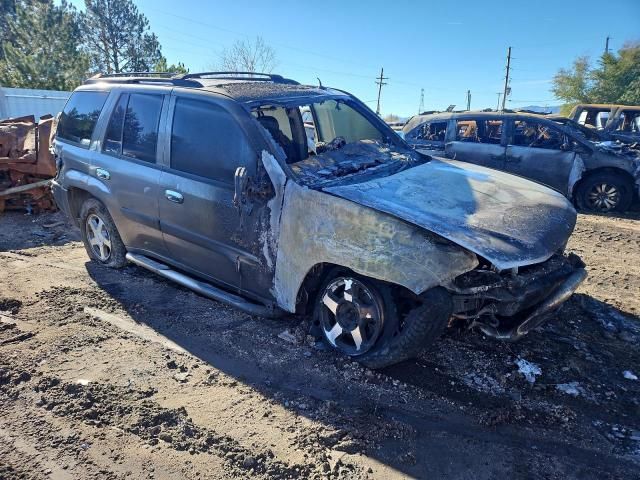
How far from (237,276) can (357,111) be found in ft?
6.47

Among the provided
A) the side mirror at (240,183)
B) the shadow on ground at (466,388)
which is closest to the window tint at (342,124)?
the side mirror at (240,183)

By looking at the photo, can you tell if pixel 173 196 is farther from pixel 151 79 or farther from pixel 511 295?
pixel 511 295

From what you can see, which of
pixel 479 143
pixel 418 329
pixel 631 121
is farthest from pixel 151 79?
pixel 631 121

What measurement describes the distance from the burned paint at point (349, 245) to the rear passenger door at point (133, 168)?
1271 millimetres

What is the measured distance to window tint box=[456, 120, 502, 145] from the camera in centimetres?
866

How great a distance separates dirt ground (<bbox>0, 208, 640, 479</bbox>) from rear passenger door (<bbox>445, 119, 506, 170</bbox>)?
4812 millimetres

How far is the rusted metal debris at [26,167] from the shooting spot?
6.96m

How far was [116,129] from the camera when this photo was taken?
167 inches

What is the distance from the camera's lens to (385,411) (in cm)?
276

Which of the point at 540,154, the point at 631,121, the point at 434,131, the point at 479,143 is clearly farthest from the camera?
the point at 631,121

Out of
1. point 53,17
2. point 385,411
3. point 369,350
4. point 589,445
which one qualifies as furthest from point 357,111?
point 53,17

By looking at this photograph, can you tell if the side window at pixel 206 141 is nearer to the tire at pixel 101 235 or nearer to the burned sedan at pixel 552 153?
the tire at pixel 101 235

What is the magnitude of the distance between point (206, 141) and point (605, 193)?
7.41 m

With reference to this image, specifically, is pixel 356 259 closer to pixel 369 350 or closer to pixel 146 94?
pixel 369 350
